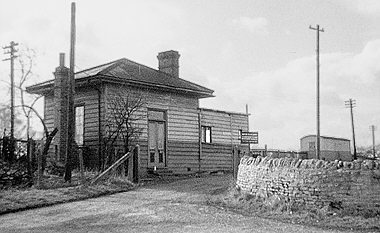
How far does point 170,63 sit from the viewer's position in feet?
86.5

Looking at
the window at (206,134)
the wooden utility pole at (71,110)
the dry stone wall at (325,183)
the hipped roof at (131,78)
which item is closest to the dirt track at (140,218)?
the dry stone wall at (325,183)

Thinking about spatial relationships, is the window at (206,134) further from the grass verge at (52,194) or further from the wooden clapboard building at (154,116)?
the grass verge at (52,194)

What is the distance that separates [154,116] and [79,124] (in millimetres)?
3646

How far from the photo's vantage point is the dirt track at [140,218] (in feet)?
30.7

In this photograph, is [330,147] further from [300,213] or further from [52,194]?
[300,213]

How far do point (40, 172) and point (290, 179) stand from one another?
871cm

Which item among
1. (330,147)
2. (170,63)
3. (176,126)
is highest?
(170,63)

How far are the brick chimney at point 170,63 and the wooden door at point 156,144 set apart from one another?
4.76 metres

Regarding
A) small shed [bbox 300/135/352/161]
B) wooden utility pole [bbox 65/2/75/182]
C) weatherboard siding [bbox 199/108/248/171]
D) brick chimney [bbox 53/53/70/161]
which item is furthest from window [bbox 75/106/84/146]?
small shed [bbox 300/135/352/161]

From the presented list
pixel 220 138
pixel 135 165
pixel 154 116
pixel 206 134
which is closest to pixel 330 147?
pixel 220 138

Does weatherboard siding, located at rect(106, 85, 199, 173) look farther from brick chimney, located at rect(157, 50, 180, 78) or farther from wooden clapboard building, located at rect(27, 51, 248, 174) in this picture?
brick chimney, located at rect(157, 50, 180, 78)

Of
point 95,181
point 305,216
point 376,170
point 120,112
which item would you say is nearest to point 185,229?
point 305,216

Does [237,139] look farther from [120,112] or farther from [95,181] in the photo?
[95,181]

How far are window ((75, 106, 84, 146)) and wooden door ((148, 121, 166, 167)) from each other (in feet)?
10.7
